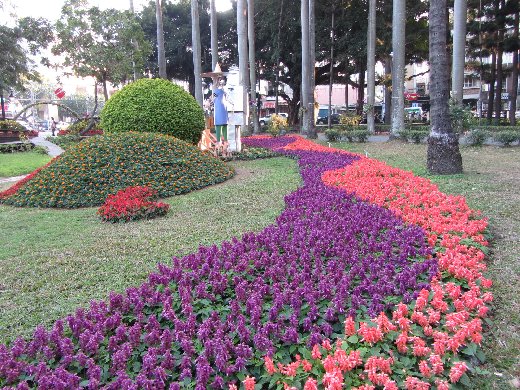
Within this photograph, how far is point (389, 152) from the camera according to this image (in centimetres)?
1332

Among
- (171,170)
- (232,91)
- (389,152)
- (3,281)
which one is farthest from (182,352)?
(389,152)

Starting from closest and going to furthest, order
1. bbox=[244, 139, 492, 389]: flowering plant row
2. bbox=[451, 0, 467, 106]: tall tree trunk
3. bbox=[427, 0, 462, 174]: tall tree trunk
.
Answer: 1. bbox=[244, 139, 492, 389]: flowering plant row
2. bbox=[427, 0, 462, 174]: tall tree trunk
3. bbox=[451, 0, 467, 106]: tall tree trunk

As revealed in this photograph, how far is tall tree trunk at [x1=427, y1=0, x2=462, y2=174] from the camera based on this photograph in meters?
8.19

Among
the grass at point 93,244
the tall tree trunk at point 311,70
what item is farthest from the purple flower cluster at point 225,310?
the tall tree trunk at point 311,70

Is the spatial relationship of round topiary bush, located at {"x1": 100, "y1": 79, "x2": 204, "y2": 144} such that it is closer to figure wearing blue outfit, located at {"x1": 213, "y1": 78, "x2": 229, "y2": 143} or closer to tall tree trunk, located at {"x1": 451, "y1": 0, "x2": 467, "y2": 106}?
figure wearing blue outfit, located at {"x1": 213, "y1": 78, "x2": 229, "y2": 143}

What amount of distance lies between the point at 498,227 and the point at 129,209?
4.44 meters

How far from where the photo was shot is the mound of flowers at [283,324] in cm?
229

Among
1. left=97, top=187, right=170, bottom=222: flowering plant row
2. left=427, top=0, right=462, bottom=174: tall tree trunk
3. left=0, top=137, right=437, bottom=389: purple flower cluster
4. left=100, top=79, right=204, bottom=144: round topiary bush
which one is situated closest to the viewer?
left=0, top=137, right=437, bottom=389: purple flower cluster

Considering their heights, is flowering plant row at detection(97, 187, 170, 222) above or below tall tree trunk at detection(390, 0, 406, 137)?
below

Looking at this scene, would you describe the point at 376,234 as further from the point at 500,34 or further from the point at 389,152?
the point at 500,34

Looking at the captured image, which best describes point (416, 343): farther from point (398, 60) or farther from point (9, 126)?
point (9, 126)

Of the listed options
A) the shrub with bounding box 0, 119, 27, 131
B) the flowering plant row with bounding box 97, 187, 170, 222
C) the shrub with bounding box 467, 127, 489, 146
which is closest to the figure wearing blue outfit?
the flowering plant row with bounding box 97, 187, 170, 222

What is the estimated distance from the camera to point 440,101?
8242 mm

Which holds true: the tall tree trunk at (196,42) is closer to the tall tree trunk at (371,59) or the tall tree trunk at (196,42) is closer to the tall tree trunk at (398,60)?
the tall tree trunk at (371,59)
